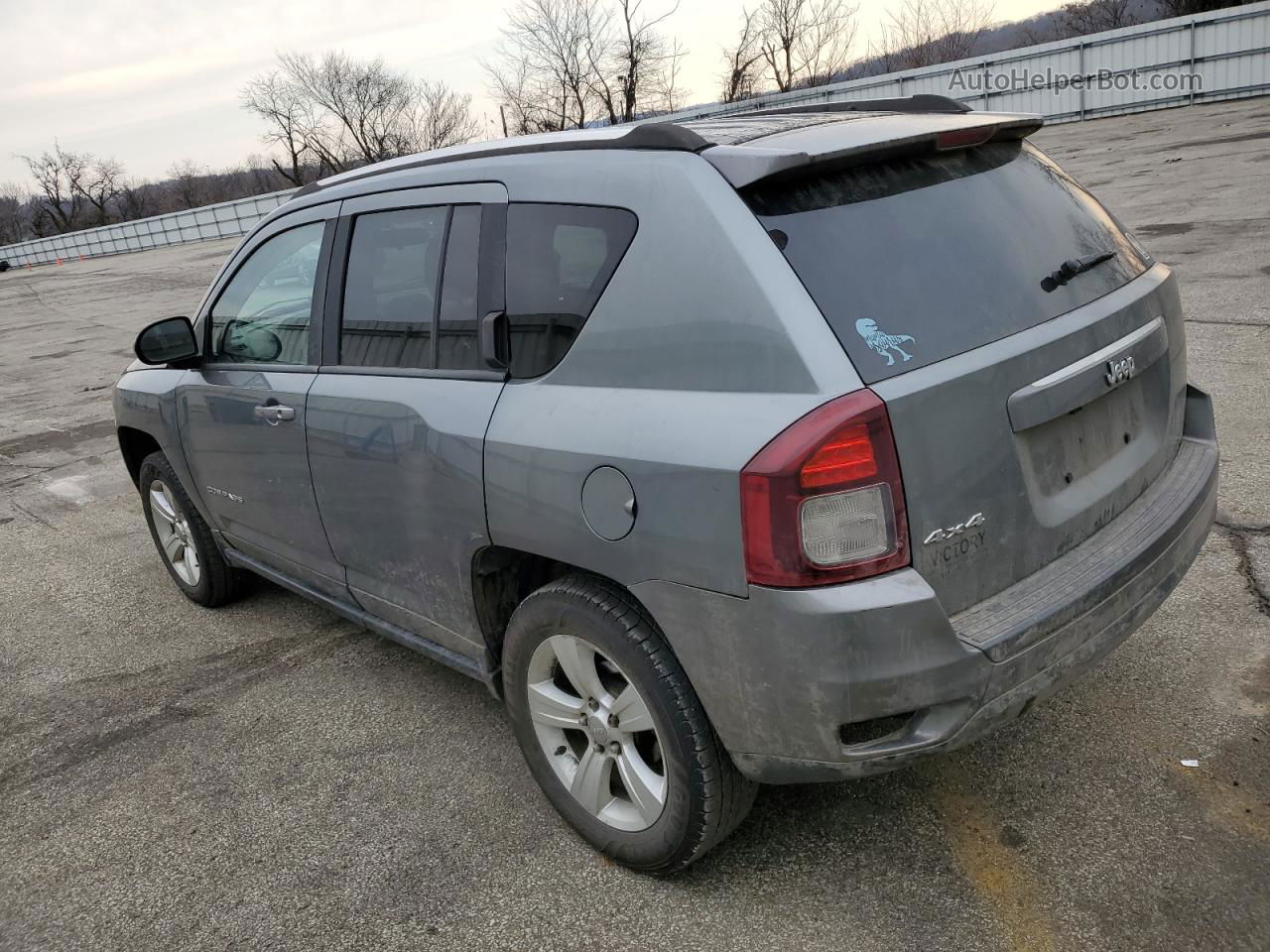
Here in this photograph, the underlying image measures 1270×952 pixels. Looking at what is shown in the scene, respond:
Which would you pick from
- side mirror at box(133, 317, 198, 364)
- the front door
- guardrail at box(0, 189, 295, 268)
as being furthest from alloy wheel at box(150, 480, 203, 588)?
guardrail at box(0, 189, 295, 268)

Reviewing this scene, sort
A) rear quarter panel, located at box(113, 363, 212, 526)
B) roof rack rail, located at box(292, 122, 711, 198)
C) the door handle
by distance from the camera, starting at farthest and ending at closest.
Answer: rear quarter panel, located at box(113, 363, 212, 526)
the door handle
roof rack rail, located at box(292, 122, 711, 198)

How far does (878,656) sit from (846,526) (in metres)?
0.27

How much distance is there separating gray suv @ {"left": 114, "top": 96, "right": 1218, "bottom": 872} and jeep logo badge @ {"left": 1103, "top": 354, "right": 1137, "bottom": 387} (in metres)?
0.01

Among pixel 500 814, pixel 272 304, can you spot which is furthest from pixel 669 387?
pixel 272 304

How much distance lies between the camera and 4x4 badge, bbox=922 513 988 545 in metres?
2.04

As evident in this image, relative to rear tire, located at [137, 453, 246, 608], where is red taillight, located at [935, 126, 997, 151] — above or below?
above

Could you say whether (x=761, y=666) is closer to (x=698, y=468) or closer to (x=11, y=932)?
(x=698, y=468)

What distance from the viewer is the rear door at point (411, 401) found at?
2703mm

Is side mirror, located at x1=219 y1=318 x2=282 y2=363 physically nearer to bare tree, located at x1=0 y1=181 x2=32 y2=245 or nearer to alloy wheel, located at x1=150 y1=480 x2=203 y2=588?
alloy wheel, located at x1=150 y1=480 x2=203 y2=588

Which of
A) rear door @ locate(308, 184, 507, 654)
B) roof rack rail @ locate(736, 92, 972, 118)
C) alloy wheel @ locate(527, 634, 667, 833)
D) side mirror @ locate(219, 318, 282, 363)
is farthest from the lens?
side mirror @ locate(219, 318, 282, 363)

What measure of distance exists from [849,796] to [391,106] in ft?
212

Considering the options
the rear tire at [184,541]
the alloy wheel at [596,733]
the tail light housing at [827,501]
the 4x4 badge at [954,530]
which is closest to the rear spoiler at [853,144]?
the tail light housing at [827,501]

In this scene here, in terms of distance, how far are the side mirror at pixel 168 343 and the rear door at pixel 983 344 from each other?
2.66 m

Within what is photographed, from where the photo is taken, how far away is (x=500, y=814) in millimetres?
2887
